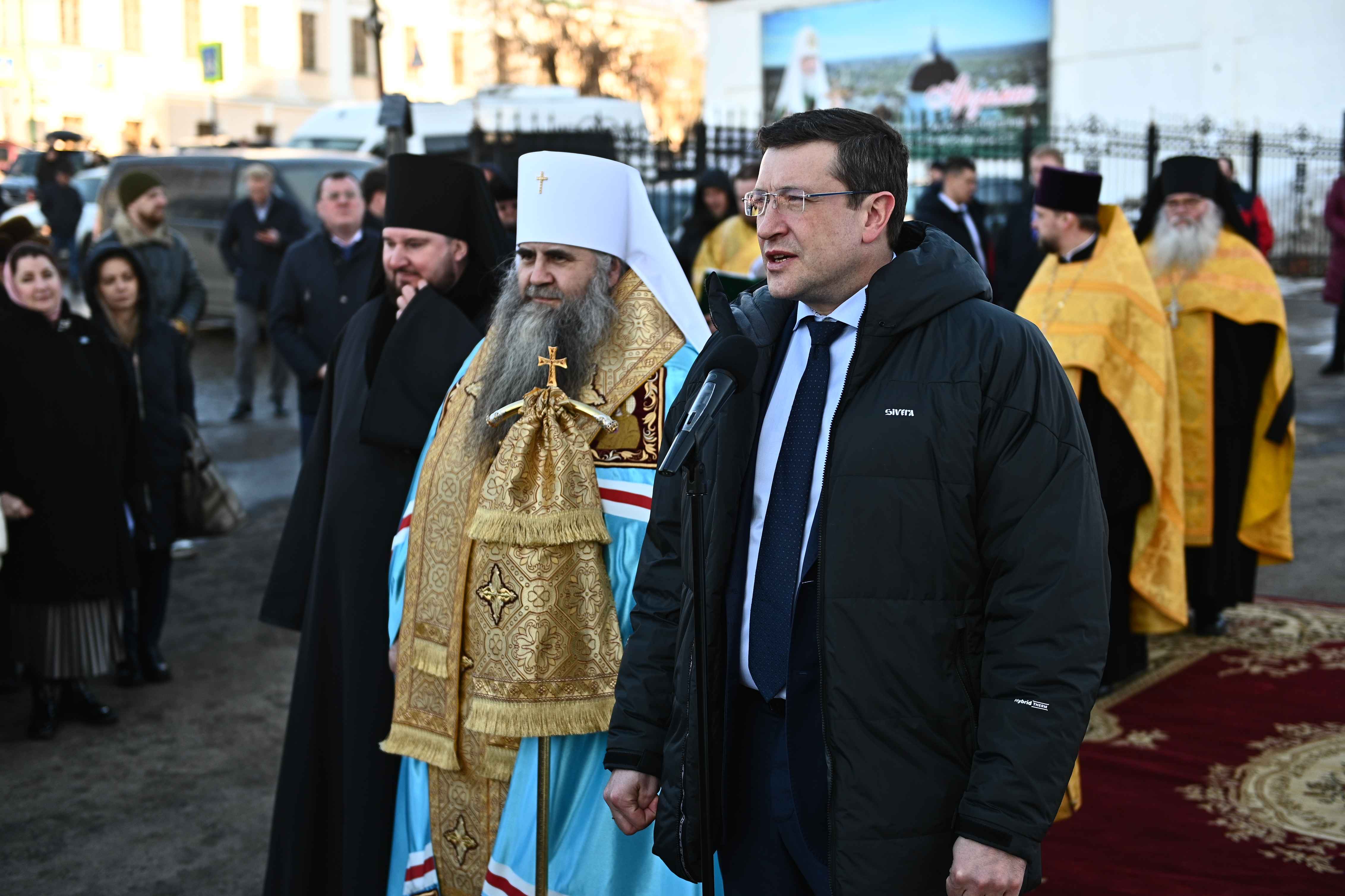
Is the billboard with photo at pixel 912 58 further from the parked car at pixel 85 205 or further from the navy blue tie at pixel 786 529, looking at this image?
the navy blue tie at pixel 786 529

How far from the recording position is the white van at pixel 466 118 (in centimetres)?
1825

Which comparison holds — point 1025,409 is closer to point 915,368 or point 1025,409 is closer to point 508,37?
point 915,368

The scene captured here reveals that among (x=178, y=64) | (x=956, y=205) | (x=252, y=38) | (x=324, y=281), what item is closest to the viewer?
(x=324, y=281)

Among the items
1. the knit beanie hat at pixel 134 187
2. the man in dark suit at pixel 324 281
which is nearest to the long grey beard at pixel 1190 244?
the man in dark suit at pixel 324 281

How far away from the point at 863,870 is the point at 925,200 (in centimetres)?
835

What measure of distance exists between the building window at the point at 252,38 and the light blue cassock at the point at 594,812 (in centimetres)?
4454

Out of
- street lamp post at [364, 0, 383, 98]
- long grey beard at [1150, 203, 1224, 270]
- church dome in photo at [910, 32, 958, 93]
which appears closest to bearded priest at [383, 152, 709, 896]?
long grey beard at [1150, 203, 1224, 270]

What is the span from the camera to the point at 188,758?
5172 mm

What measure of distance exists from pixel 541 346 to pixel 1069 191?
3.00 metres

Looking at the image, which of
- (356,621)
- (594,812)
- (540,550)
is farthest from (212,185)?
(594,812)

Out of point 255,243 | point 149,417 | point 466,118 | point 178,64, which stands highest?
point 178,64

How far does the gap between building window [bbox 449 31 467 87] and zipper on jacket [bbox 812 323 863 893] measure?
50.6 metres

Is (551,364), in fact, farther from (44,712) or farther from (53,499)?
(44,712)

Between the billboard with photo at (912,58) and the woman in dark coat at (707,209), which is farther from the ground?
the billboard with photo at (912,58)
